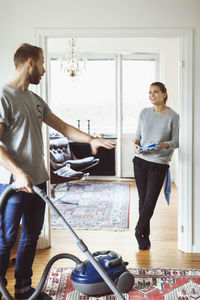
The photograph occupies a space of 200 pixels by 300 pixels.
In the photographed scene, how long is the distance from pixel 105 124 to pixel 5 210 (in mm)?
4640

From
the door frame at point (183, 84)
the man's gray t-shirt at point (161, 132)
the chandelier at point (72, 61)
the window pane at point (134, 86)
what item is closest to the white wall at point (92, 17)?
the door frame at point (183, 84)

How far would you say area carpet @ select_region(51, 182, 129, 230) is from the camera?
4.39 metres

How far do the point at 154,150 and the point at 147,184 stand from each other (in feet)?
1.04

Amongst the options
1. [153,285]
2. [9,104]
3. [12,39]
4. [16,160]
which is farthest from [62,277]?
[12,39]

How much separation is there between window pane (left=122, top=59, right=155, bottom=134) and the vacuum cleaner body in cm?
441

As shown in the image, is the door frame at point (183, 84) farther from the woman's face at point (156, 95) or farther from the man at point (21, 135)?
the man at point (21, 135)

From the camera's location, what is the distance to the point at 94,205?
520 centimetres

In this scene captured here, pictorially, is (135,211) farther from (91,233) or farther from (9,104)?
(9,104)

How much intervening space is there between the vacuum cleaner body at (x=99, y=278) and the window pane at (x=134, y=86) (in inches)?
174

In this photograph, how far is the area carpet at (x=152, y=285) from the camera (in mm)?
2711

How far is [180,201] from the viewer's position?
11.6ft

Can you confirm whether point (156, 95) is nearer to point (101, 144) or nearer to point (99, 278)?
point (101, 144)

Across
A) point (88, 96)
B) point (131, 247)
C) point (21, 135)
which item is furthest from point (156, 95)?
point (88, 96)

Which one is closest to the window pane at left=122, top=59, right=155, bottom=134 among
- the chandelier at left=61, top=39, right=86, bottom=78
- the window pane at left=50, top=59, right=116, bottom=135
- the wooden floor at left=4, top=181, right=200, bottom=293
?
the window pane at left=50, top=59, right=116, bottom=135
